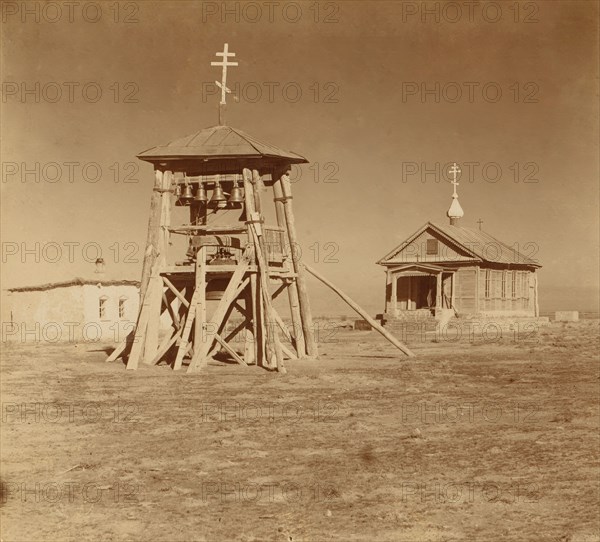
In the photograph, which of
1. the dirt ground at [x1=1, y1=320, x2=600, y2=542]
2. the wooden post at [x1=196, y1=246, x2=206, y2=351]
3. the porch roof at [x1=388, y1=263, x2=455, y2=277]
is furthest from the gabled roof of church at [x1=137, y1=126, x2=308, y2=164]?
the porch roof at [x1=388, y1=263, x2=455, y2=277]

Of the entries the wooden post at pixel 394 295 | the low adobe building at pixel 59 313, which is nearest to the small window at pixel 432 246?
the wooden post at pixel 394 295

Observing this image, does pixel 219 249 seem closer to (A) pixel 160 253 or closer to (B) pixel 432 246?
(A) pixel 160 253

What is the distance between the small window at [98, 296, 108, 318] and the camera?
34062mm

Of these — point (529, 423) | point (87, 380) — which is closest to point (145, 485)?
point (529, 423)

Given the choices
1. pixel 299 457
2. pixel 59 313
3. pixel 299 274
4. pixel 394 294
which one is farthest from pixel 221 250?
pixel 394 294

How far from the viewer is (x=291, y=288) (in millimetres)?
20500

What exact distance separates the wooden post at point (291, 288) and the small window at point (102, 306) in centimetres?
1560

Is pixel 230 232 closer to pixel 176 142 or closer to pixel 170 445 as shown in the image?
pixel 176 142

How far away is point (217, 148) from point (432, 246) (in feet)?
76.8

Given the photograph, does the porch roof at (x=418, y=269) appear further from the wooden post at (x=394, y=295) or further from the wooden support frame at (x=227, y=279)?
the wooden support frame at (x=227, y=279)

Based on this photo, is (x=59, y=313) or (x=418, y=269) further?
(x=418, y=269)

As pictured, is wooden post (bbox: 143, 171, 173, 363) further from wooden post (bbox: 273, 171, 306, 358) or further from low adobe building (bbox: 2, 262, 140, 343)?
low adobe building (bbox: 2, 262, 140, 343)

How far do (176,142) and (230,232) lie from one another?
2.53 m

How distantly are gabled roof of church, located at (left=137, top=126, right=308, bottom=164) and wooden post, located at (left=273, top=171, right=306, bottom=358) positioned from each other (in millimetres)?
751
